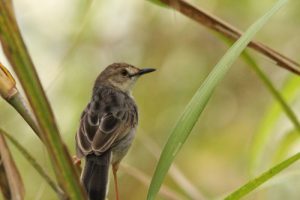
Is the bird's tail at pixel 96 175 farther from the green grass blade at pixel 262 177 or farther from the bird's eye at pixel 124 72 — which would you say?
the bird's eye at pixel 124 72

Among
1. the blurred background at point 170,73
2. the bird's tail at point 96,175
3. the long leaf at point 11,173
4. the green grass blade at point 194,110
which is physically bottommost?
the blurred background at point 170,73

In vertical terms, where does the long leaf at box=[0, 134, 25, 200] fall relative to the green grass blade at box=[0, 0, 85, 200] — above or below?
below

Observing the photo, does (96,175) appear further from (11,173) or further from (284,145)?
(11,173)

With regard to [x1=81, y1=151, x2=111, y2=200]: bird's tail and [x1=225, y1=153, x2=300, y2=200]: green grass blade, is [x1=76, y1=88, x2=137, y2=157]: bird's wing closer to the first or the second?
[x1=81, y1=151, x2=111, y2=200]: bird's tail

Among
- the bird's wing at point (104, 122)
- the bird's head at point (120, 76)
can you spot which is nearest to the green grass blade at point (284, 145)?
the bird's wing at point (104, 122)

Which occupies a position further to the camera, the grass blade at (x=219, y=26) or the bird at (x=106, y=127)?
the bird at (x=106, y=127)

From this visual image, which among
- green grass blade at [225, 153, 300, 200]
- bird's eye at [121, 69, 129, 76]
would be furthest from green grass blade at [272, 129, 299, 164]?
bird's eye at [121, 69, 129, 76]

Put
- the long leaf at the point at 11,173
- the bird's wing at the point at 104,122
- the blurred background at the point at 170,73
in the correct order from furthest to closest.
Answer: the blurred background at the point at 170,73 < the bird's wing at the point at 104,122 < the long leaf at the point at 11,173

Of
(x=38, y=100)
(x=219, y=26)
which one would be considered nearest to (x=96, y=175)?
(x=219, y=26)
